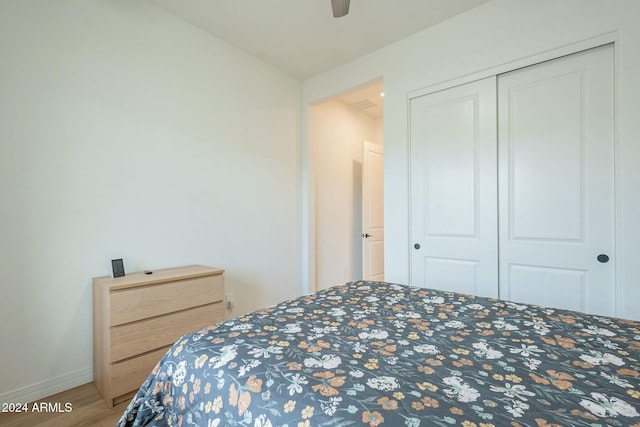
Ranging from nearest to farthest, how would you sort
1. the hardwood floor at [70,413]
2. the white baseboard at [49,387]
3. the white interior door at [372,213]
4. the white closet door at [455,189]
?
the hardwood floor at [70,413] < the white baseboard at [49,387] < the white closet door at [455,189] < the white interior door at [372,213]

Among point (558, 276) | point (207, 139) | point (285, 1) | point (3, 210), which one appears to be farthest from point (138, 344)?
point (558, 276)

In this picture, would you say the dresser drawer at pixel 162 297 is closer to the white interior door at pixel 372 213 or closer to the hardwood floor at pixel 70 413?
the hardwood floor at pixel 70 413

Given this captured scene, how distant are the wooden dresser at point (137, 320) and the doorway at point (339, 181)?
172 cm

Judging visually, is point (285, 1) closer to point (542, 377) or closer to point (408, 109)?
point (408, 109)

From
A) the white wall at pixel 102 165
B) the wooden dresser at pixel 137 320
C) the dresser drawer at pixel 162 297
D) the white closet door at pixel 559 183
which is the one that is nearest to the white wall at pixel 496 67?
the white closet door at pixel 559 183

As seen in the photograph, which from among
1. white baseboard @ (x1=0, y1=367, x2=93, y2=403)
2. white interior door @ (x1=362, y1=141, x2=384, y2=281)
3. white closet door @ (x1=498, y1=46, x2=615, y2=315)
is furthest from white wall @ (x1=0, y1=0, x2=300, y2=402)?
white closet door @ (x1=498, y1=46, x2=615, y2=315)

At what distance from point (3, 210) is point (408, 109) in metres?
2.92

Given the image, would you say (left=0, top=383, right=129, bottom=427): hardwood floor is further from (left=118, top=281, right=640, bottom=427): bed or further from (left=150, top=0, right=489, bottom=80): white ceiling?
(left=150, top=0, right=489, bottom=80): white ceiling

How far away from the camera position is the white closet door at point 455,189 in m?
2.20

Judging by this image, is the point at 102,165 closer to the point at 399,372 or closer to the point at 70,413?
the point at 70,413

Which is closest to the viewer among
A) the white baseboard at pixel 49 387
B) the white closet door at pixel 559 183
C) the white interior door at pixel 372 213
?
the white baseboard at pixel 49 387

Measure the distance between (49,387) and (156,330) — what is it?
2.22ft

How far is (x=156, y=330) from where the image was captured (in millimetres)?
1817

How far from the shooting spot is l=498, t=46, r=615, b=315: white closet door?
5.85ft
